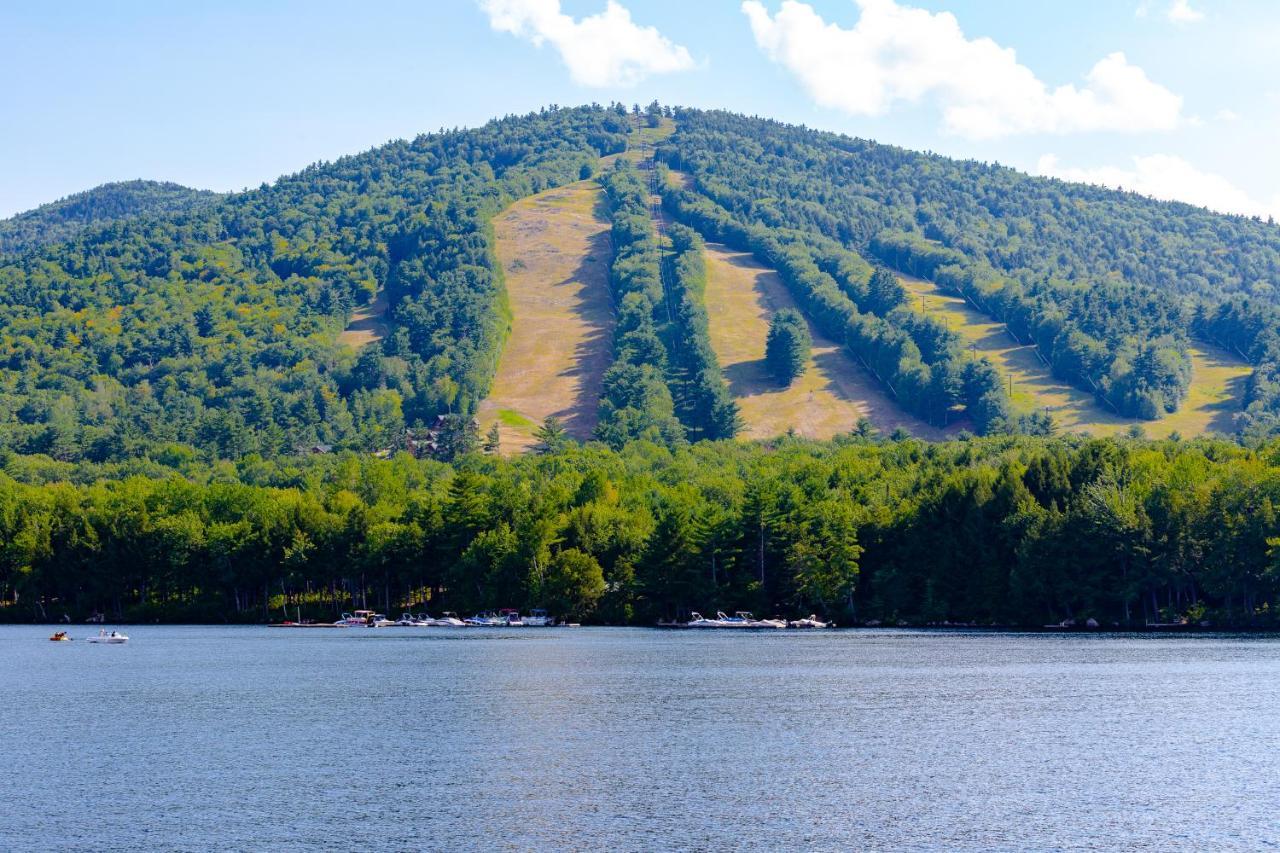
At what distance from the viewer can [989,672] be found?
10975cm

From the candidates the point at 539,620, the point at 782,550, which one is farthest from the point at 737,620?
the point at 539,620

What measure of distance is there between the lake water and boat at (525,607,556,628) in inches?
2040

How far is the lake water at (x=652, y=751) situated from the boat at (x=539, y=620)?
2040 inches

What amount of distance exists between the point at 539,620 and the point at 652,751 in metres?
108

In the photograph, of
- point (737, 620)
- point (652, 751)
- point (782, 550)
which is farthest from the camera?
point (737, 620)

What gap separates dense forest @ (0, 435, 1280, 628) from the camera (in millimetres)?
153375

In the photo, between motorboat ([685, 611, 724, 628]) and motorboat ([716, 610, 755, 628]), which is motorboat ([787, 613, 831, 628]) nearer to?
motorboat ([716, 610, 755, 628])

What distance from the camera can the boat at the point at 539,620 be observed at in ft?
592

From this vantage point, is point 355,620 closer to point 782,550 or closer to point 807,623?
point 782,550

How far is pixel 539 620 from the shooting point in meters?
182

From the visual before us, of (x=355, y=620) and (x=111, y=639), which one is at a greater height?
(x=355, y=620)

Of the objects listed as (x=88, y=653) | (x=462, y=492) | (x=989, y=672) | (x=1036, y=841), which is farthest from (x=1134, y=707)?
(x=462, y=492)

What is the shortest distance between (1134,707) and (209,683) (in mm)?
64211

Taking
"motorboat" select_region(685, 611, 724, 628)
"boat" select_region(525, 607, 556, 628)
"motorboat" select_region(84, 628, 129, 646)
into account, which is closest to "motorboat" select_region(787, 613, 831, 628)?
"motorboat" select_region(685, 611, 724, 628)
